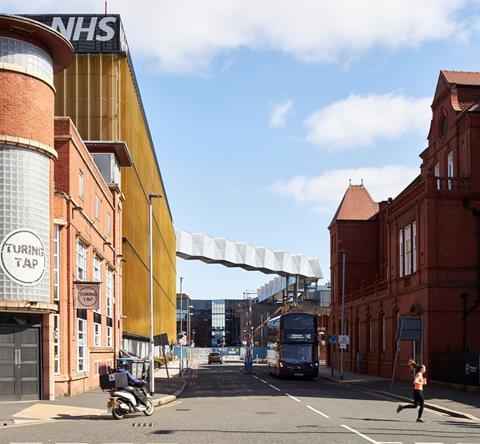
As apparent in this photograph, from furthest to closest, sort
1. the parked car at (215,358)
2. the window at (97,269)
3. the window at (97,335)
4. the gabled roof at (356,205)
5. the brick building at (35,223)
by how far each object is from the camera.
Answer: the parked car at (215,358) < the gabled roof at (356,205) < the window at (97,269) < the window at (97,335) < the brick building at (35,223)

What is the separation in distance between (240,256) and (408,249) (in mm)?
50896

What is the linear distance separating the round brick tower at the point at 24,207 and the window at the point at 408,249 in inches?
980

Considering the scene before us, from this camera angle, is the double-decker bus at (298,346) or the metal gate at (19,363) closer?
the metal gate at (19,363)

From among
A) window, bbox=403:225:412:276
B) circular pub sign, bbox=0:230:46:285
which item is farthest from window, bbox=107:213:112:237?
circular pub sign, bbox=0:230:46:285

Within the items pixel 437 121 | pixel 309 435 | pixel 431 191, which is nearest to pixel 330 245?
pixel 437 121

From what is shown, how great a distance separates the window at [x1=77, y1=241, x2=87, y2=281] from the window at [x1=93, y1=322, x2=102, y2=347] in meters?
3.52

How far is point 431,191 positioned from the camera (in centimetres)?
4397

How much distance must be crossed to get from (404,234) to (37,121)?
2768 centimetres

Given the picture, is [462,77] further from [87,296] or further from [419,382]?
[419,382]

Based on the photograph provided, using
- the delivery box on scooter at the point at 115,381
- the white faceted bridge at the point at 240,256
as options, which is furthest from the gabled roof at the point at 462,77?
the white faceted bridge at the point at 240,256

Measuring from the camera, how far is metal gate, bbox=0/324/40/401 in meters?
26.7

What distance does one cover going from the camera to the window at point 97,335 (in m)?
37.9

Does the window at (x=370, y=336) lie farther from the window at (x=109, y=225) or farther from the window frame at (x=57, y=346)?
the window frame at (x=57, y=346)

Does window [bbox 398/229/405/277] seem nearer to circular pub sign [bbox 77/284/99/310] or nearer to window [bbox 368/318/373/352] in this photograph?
window [bbox 368/318/373/352]
